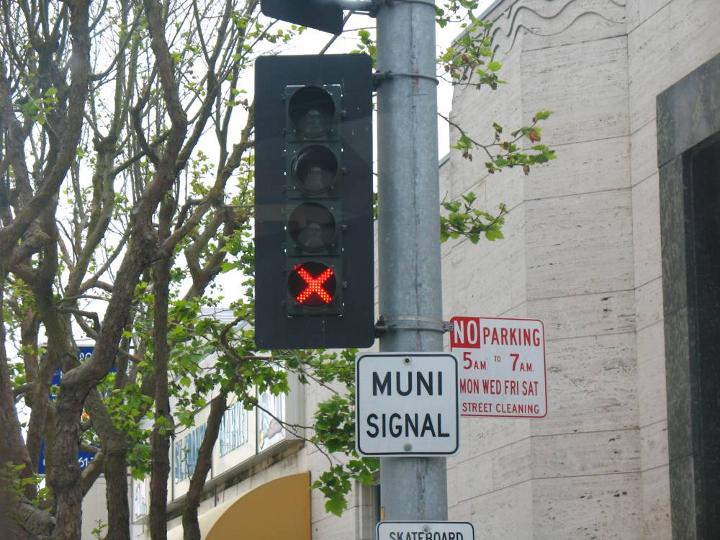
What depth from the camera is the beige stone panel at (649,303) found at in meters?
12.0

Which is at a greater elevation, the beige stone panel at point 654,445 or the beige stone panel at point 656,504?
the beige stone panel at point 654,445

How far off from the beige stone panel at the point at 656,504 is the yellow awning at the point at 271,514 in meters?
9.47

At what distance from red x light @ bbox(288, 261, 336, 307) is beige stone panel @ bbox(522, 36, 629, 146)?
6975 millimetres

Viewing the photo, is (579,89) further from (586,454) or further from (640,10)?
(586,454)

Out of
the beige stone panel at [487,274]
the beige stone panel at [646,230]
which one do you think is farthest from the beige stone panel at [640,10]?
the beige stone panel at [487,274]

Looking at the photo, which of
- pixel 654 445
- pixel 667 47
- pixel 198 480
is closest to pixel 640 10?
pixel 667 47

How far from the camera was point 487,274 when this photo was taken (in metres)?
14.1

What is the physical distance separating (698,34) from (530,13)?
2.23 metres

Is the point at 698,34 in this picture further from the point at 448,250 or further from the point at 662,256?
the point at 448,250

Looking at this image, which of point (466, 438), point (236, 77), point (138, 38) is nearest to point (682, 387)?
point (466, 438)

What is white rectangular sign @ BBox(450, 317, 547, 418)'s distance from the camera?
717cm

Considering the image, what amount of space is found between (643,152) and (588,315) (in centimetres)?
162

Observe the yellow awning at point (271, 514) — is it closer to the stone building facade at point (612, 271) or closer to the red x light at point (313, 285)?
the stone building facade at point (612, 271)

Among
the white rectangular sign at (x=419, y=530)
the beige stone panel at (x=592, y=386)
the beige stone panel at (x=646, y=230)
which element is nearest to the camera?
the white rectangular sign at (x=419, y=530)
